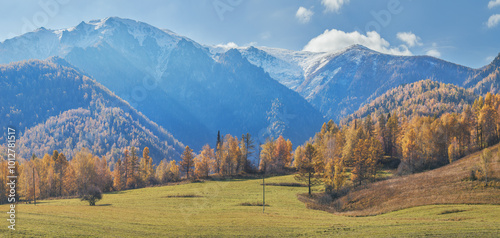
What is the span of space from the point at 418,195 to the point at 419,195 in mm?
218

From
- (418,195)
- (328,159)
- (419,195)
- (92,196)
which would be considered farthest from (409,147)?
(92,196)

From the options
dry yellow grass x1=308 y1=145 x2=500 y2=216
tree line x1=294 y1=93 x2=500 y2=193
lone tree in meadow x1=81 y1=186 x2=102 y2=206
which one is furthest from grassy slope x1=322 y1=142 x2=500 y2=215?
lone tree in meadow x1=81 y1=186 x2=102 y2=206

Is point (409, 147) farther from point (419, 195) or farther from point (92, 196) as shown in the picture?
point (92, 196)

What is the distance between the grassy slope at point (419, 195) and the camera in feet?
172

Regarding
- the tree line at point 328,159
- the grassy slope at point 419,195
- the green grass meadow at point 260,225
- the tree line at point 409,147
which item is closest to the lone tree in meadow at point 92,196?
the tree line at point 328,159

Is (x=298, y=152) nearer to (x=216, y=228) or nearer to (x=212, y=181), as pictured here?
(x=212, y=181)

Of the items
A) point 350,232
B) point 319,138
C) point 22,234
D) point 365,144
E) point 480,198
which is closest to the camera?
point 22,234

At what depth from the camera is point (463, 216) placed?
42.1 m

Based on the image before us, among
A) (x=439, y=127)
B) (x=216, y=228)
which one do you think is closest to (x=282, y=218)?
(x=216, y=228)

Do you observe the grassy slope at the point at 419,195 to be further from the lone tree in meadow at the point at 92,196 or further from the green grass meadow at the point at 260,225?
the lone tree in meadow at the point at 92,196

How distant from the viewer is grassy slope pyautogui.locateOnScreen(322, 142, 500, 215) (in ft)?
172

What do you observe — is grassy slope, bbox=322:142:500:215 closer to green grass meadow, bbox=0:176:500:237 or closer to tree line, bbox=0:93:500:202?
green grass meadow, bbox=0:176:500:237

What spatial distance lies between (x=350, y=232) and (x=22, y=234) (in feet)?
125

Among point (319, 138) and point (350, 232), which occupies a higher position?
point (319, 138)
